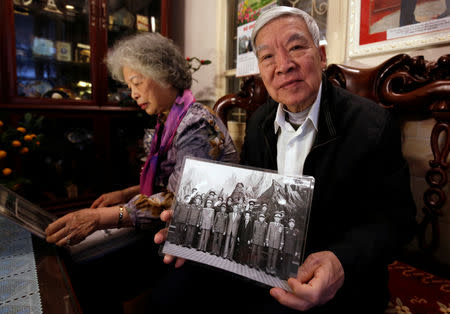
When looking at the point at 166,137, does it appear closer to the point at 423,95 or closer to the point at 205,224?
the point at 205,224

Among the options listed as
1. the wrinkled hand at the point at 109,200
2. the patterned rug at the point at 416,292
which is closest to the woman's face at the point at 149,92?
the wrinkled hand at the point at 109,200

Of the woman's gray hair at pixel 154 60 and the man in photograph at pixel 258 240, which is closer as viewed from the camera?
the man in photograph at pixel 258 240

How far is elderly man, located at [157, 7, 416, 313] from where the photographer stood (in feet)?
2.05

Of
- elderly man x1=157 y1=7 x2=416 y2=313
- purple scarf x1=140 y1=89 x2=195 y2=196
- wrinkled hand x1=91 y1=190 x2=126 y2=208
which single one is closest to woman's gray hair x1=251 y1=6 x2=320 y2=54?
elderly man x1=157 y1=7 x2=416 y2=313

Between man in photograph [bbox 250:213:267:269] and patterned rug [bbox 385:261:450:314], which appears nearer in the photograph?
man in photograph [bbox 250:213:267:269]

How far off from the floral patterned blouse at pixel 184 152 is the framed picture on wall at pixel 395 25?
0.83 m

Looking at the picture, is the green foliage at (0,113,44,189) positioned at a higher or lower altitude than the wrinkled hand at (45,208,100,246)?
higher

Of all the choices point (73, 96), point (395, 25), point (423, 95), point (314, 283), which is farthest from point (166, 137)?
point (73, 96)

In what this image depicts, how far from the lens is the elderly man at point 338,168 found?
0.63m

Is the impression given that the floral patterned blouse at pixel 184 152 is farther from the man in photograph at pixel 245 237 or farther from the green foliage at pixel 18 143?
the green foliage at pixel 18 143

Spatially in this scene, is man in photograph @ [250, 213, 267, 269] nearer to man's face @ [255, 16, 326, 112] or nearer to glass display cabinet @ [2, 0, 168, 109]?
man's face @ [255, 16, 326, 112]

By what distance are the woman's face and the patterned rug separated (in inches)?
44.7

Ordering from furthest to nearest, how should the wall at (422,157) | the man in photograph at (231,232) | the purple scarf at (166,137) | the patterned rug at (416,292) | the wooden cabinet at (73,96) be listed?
the wooden cabinet at (73,96)
the purple scarf at (166,137)
the wall at (422,157)
the patterned rug at (416,292)
the man in photograph at (231,232)

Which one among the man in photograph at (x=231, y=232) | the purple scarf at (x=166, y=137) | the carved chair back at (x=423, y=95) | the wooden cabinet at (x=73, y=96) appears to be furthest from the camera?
the wooden cabinet at (x=73, y=96)
